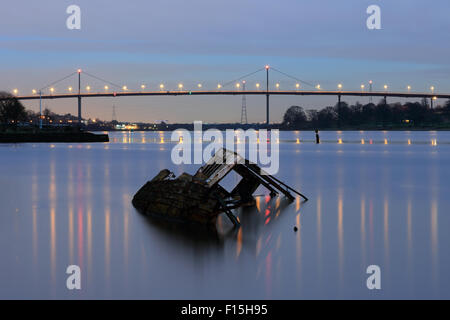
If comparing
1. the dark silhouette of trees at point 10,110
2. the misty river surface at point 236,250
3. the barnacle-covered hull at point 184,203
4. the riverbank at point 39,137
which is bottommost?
the misty river surface at point 236,250

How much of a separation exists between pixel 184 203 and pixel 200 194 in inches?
17.6

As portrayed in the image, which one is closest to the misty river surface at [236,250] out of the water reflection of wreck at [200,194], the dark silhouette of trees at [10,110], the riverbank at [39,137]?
the water reflection of wreck at [200,194]

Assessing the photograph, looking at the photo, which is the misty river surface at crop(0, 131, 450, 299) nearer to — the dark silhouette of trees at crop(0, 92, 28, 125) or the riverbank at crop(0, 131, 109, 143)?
the riverbank at crop(0, 131, 109, 143)

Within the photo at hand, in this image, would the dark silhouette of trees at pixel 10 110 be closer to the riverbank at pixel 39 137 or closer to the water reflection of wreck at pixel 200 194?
the riverbank at pixel 39 137

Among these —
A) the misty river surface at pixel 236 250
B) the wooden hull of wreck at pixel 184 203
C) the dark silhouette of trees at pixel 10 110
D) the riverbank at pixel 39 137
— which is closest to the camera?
the misty river surface at pixel 236 250

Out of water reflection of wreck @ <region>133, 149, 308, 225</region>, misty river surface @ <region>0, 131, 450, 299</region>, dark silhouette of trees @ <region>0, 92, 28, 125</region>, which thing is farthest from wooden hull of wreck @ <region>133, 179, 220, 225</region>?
dark silhouette of trees @ <region>0, 92, 28, 125</region>

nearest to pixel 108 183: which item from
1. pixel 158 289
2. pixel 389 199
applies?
pixel 389 199

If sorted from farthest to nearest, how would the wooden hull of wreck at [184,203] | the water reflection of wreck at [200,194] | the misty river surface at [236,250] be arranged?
the water reflection of wreck at [200,194] → the wooden hull of wreck at [184,203] → the misty river surface at [236,250]

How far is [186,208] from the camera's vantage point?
484 inches

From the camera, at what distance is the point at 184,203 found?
12359 mm

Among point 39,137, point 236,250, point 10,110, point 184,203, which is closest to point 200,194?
point 184,203

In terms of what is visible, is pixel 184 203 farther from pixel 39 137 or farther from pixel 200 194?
pixel 39 137

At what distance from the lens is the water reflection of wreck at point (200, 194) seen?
39.8 feet
